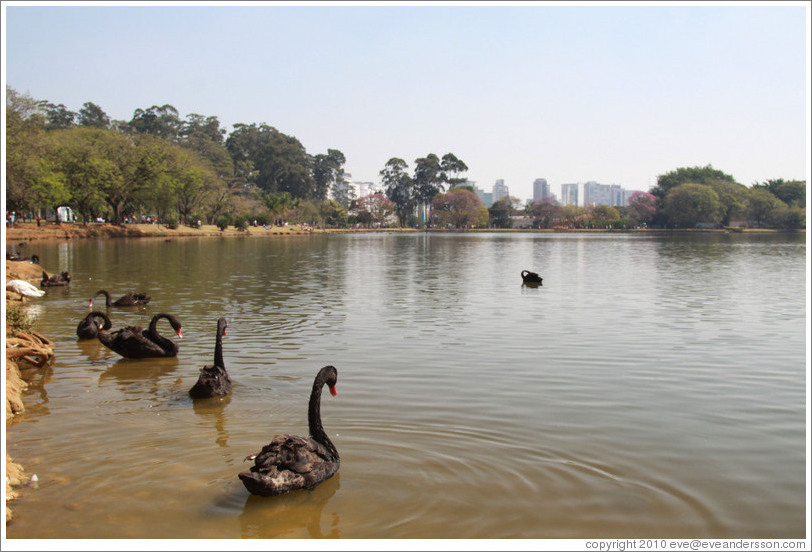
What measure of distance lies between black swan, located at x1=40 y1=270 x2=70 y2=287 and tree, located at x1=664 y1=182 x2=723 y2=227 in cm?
10603

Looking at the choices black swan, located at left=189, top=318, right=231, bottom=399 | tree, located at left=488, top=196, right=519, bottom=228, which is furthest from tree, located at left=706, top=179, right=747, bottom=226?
black swan, located at left=189, top=318, right=231, bottom=399

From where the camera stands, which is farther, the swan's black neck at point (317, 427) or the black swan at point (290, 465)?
the swan's black neck at point (317, 427)

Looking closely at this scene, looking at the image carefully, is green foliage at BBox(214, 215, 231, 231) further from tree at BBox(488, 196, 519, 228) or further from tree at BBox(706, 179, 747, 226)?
tree at BBox(706, 179, 747, 226)

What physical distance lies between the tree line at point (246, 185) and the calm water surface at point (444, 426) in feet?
139

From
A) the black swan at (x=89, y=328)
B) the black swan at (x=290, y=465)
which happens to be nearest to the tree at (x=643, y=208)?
the black swan at (x=89, y=328)

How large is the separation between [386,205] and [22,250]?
305 ft

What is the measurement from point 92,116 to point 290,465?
5154 inches

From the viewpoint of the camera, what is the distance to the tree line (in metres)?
58.7

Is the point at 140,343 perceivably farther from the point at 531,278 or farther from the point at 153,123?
the point at 153,123

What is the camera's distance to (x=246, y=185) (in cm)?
11850

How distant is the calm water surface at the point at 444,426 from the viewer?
5.27 meters

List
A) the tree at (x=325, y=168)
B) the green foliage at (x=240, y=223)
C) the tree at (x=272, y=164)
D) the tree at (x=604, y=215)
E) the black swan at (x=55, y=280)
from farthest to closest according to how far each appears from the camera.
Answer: the tree at (x=325, y=168)
the tree at (x=604, y=215)
the tree at (x=272, y=164)
the green foliage at (x=240, y=223)
the black swan at (x=55, y=280)

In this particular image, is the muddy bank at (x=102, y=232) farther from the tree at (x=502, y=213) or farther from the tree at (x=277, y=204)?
the tree at (x=502, y=213)

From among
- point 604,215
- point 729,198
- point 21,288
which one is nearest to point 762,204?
point 729,198
